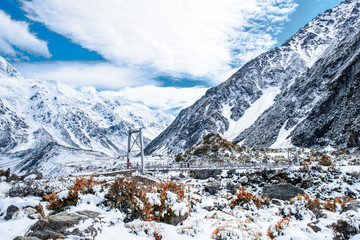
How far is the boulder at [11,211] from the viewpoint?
8469 mm

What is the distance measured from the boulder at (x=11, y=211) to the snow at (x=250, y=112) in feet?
436

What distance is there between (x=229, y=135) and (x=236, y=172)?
11870 cm

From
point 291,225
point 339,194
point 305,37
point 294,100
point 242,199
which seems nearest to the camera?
point 291,225

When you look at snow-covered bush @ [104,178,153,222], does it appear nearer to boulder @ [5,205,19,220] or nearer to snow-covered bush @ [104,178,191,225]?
snow-covered bush @ [104,178,191,225]

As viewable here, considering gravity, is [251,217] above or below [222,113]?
below

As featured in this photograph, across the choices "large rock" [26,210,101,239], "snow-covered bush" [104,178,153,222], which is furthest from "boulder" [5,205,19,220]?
"snow-covered bush" [104,178,153,222]

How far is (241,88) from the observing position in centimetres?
18025

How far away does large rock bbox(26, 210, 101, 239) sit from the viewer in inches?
249

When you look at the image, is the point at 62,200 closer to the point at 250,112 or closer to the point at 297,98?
the point at 297,98

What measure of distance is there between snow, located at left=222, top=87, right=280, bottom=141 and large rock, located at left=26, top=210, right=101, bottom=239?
13358 cm

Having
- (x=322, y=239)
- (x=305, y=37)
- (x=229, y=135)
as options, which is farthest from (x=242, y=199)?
(x=305, y=37)

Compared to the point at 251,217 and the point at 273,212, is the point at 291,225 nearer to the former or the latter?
the point at 251,217

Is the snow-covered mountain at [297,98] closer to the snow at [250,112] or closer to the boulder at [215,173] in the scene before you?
the snow at [250,112]

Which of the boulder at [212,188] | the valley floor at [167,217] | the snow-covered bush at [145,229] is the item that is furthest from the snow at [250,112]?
the snow-covered bush at [145,229]
